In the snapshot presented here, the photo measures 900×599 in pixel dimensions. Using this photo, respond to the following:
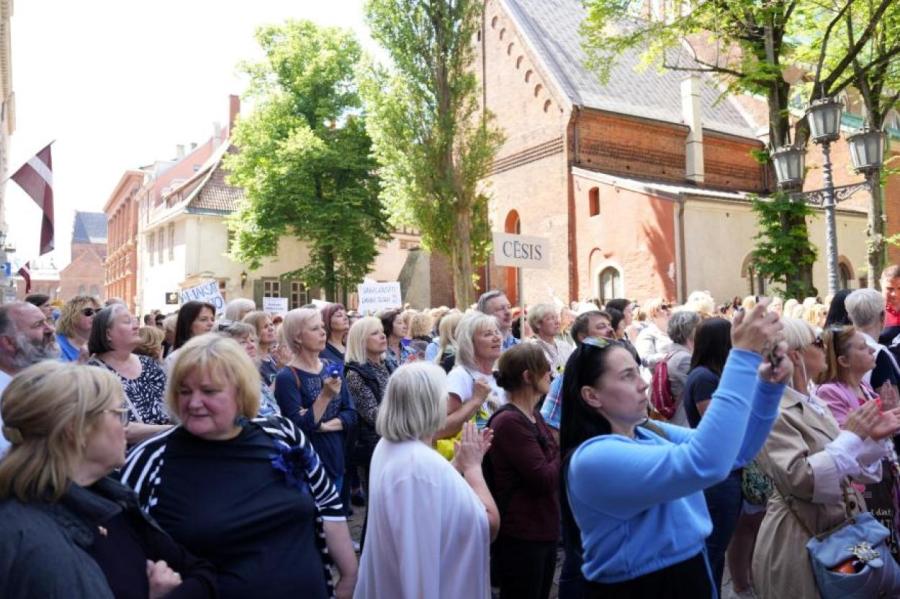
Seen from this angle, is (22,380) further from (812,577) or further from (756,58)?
(756,58)

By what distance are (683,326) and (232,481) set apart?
4.25m

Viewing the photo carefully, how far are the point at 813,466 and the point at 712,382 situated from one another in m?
1.19

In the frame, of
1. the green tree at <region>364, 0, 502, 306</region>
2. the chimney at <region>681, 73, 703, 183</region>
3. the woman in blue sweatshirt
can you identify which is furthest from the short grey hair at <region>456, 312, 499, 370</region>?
the chimney at <region>681, 73, 703, 183</region>

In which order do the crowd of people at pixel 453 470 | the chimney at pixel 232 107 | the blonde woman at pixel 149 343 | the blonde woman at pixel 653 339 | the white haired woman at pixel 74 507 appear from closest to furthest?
1. the white haired woman at pixel 74 507
2. the crowd of people at pixel 453 470
3. the blonde woman at pixel 149 343
4. the blonde woman at pixel 653 339
5. the chimney at pixel 232 107

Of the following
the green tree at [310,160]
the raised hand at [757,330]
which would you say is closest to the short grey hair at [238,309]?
the raised hand at [757,330]

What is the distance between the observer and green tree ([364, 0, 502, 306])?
73.2 ft

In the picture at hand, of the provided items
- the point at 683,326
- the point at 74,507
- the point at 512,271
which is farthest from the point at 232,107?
the point at 74,507

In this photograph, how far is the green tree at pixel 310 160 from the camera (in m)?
28.1

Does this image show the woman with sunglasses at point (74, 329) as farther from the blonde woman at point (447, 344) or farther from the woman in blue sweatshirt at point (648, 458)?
the woman in blue sweatshirt at point (648, 458)

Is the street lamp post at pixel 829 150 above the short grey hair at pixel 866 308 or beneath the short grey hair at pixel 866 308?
above

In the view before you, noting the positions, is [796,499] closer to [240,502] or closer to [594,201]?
[240,502]

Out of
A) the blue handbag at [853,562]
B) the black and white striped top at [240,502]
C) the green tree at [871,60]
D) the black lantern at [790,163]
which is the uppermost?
the green tree at [871,60]

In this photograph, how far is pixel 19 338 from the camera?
3.96 metres

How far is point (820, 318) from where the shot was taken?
756 cm
